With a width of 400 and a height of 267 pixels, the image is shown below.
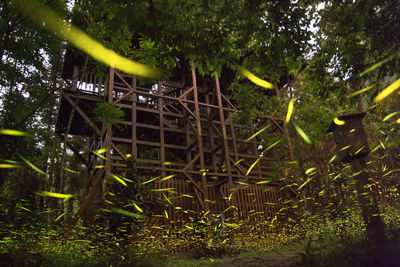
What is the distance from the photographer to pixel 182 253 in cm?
1033

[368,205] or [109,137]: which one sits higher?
[109,137]

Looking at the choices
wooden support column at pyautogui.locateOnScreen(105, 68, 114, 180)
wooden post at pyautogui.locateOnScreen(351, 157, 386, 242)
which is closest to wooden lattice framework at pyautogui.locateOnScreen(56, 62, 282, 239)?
wooden support column at pyautogui.locateOnScreen(105, 68, 114, 180)

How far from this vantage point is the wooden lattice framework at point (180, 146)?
1156cm

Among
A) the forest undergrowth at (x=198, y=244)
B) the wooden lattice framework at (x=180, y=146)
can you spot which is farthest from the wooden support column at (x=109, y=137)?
the forest undergrowth at (x=198, y=244)

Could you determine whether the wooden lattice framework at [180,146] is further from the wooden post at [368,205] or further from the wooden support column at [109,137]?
the wooden post at [368,205]

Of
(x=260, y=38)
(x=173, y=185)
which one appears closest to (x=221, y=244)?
(x=173, y=185)

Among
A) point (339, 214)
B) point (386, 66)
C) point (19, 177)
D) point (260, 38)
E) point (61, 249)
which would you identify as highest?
point (19, 177)

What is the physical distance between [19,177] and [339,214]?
14497 mm

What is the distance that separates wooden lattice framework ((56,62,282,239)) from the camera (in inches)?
455

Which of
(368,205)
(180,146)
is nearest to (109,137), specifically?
(180,146)

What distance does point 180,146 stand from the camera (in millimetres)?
13734

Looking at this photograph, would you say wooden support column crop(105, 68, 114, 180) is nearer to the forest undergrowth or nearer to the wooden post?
the forest undergrowth

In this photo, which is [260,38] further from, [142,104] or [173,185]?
[142,104]

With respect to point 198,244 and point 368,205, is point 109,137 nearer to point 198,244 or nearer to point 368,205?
point 198,244
